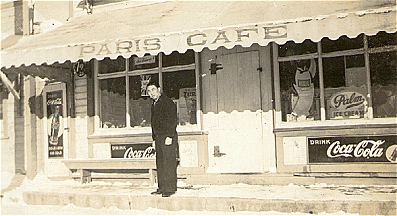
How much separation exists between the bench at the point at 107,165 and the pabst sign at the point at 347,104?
3.32m

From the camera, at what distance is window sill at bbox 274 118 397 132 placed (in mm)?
7816

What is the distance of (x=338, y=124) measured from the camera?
8086 mm

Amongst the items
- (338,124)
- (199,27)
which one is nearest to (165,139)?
(199,27)

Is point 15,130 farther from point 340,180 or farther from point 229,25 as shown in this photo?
point 340,180

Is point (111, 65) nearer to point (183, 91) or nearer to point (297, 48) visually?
point (183, 91)

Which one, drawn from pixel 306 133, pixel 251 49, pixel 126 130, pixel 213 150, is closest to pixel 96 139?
pixel 126 130

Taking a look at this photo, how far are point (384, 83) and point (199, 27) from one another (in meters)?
3.12

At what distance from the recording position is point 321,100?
27.2ft

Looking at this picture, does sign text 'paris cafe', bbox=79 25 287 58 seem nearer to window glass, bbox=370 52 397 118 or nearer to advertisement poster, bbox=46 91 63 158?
window glass, bbox=370 52 397 118

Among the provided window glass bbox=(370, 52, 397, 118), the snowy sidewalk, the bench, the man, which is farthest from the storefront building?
the man

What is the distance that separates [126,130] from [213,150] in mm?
1923

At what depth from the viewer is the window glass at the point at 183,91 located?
9.45m

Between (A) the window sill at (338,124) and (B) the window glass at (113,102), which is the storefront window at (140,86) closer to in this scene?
(B) the window glass at (113,102)

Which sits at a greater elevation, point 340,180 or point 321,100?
point 321,100
